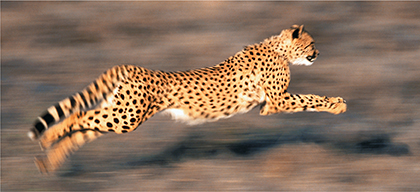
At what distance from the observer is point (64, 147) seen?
3330 millimetres

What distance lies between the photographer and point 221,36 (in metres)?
6.14

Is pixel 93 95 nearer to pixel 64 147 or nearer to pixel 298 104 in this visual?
pixel 64 147

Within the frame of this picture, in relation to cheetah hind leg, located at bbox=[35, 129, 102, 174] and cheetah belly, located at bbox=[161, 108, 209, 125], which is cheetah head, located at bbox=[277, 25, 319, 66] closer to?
cheetah belly, located at bbox=[161, 108, 209, 125]

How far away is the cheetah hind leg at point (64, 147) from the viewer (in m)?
3.28

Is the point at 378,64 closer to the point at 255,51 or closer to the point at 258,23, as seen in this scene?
the point at 258,23

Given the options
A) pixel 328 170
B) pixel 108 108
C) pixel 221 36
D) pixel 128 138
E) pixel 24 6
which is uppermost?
pixel 24 6

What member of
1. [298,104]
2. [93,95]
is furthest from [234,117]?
[93,95]

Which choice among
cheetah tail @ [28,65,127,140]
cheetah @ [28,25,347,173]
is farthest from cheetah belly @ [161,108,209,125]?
cheetah tail @ [28,65,127,140]

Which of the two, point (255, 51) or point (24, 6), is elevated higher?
point (24, 6)

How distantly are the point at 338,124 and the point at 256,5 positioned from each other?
2.47 m

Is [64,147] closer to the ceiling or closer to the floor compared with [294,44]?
closer to the floor

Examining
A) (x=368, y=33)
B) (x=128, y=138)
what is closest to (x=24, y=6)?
(x=128, y=138)

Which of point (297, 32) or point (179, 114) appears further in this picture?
point (297, 32)

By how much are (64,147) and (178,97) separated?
2.24 feet
